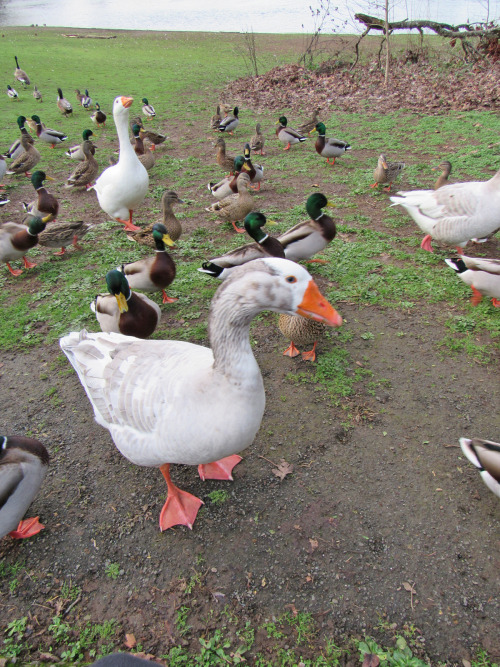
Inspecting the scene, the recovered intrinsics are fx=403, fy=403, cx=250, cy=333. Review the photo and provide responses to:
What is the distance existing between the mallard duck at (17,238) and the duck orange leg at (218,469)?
437 cm

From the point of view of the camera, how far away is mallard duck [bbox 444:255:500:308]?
15.0 ft

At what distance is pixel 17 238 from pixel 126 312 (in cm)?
272

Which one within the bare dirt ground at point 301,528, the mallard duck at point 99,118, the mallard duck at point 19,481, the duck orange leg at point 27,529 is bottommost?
the bare dirt ground at point 301,528

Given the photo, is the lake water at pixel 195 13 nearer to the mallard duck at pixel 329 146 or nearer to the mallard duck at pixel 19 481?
the mallard duck at pixel 329 146

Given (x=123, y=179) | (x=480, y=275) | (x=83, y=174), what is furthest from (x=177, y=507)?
(x=83, y=174)

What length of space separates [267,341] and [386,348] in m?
1.32

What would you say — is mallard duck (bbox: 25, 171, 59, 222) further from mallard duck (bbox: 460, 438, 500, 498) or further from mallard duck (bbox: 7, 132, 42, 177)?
mallard duck (bbox: 460, 438, 500, 498)

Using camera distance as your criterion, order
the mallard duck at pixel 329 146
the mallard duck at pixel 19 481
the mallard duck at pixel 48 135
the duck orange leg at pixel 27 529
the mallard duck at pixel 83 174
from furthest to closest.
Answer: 1. the mallard duck at pixel 48 135
2. the mallard duck at pixel 329 146
3. the mallard duck at pixel 83 174
4. the duck orange leg at pixel 27 529
5. the mallard duck at pixel 19 481

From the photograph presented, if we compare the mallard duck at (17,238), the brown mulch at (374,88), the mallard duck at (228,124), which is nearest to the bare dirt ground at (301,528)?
the mallard duck at (17,238)

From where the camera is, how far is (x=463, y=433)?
3561mm

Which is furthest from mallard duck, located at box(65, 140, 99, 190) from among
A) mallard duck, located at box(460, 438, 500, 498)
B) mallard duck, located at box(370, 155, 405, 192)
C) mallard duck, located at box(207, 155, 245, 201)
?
mallard duck, located at box(460, 438, 500, 498)

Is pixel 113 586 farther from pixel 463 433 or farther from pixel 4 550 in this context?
pixel 463 433

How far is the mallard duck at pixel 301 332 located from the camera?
4133 millimetres

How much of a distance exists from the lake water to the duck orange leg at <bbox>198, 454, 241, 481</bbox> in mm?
25797
